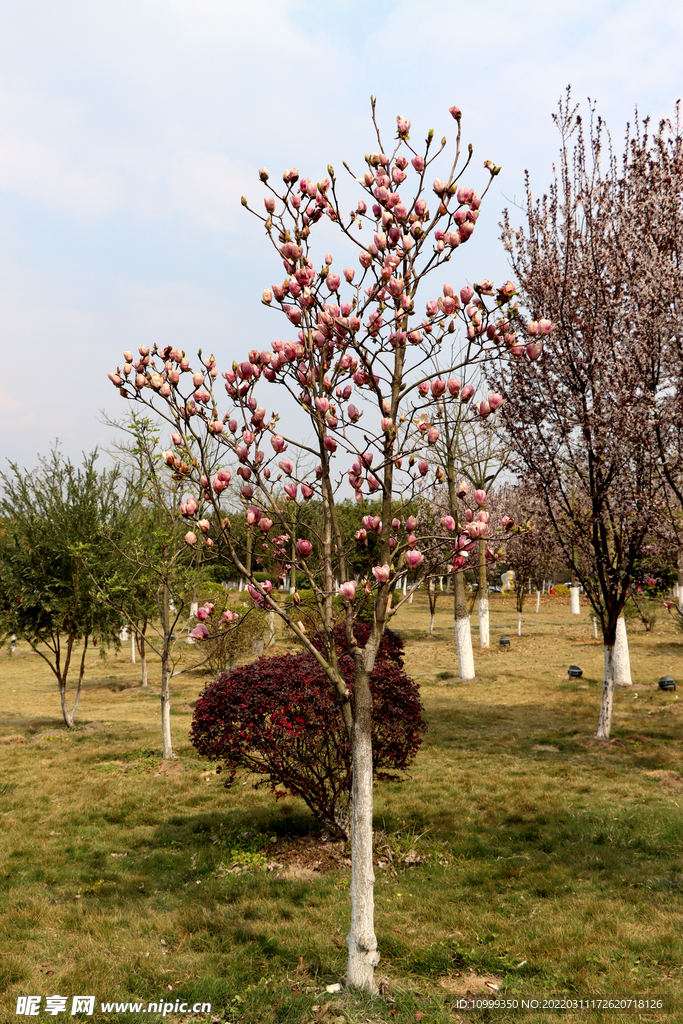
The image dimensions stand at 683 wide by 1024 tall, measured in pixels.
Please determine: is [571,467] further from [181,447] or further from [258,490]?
[181,447]

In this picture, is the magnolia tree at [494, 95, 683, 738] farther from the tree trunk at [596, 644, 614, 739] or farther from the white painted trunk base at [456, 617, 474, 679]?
the white painted trunk base at [456, 617, 474, 679]

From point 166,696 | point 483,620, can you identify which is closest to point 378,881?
point 166,696

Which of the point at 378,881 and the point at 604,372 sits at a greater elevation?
the point at 604,372

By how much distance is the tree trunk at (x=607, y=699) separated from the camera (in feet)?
40.8

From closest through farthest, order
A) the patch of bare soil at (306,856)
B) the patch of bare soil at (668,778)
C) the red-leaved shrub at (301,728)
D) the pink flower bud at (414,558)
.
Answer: the pink flower bud at (414,558)
the patch of bare soil at (306,856)
the red-leaved shrub at (301,728)
the patch of bare soil at (668,778)

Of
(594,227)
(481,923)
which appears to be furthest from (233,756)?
(594,227)

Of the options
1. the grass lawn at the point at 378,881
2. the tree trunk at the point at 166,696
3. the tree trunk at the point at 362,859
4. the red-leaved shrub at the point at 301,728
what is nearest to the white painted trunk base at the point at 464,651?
the grass lawn at the point at 378,881

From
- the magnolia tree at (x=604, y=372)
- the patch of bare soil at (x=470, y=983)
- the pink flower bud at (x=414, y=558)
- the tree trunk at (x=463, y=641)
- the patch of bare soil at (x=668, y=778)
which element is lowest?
the patch of bare soil at (x=668, y=778)

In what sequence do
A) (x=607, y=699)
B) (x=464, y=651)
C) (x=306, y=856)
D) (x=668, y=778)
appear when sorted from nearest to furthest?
(x=306, y=856) → (x=668, y=778) → (x=607, y=699) → (x=464, y=651)

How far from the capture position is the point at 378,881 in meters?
6.92

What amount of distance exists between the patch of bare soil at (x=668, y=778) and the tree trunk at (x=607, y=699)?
6.63ft

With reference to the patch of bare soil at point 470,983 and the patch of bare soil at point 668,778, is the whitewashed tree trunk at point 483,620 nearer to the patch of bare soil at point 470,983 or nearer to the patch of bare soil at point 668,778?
the patch of bare soil at point 668,778

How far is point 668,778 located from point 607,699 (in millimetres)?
2608

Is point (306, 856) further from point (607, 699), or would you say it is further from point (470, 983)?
point (607, 699)
